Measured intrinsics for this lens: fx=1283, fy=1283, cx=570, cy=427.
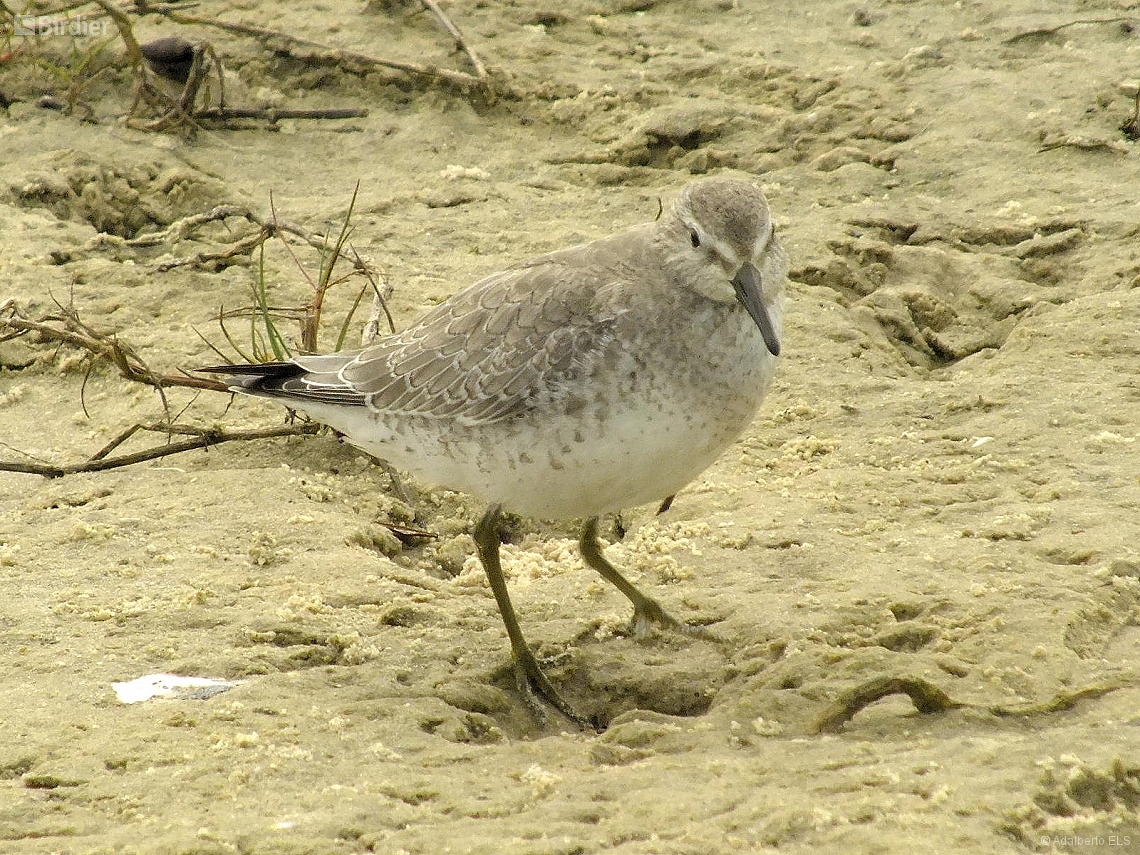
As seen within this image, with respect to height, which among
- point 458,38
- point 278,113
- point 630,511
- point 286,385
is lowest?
point 630,511

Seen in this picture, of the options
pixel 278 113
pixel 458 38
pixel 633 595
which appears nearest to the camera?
pixel 633 595

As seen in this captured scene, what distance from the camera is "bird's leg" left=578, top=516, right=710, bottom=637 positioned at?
15.0 ft

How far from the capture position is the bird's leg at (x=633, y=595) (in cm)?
Result: 457

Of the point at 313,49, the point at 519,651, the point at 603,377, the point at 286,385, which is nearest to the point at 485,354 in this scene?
the point at 603,377

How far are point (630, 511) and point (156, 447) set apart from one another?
84.3 inches

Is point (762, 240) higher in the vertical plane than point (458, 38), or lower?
lower

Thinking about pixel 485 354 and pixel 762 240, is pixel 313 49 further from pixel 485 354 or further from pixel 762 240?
pixel 762 240

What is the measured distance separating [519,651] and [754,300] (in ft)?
4.78

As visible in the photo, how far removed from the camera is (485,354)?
4656 mm

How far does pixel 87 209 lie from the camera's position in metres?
7.71

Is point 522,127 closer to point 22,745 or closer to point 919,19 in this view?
point 919,19

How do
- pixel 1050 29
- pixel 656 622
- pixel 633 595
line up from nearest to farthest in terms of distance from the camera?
pixel 656 622 → pixel 633 595 → pixel 1050 29

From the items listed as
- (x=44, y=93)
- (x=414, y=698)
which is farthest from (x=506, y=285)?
(x=44, y=93)

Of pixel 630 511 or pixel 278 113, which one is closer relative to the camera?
pixel 630 511
